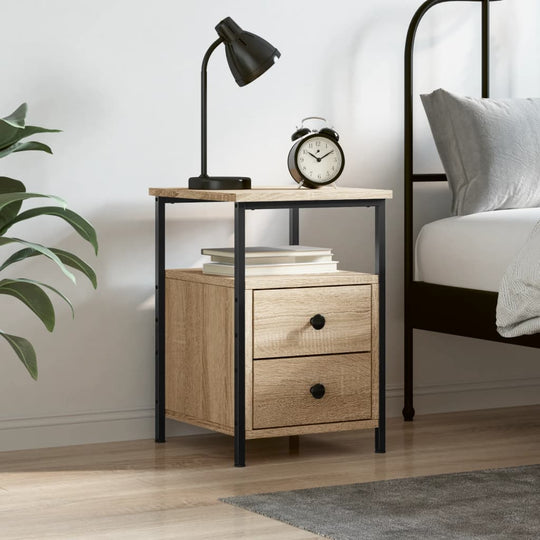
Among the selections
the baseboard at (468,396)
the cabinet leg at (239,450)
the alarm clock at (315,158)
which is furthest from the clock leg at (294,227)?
the cabinet leg at (239,450)

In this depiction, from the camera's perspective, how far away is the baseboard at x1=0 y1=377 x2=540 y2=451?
2904mm

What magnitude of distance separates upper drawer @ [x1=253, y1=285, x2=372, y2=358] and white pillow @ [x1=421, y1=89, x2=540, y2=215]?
0.53 m

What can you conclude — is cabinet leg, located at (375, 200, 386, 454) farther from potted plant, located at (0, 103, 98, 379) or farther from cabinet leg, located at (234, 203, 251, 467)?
potted plant, located at (0, 103, 98, 379)

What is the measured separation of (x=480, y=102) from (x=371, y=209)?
413mm

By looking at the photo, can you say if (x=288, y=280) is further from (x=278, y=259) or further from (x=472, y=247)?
(x=472, y=247)

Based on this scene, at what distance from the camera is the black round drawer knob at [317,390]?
2.77m

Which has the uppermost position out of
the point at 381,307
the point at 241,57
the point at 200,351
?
the point at 241,57

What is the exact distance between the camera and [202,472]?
2.66 metres

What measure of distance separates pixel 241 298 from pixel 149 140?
577 millimetres

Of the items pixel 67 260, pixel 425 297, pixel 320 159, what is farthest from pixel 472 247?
pixel 67 260

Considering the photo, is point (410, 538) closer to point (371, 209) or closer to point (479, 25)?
point (371, 209)

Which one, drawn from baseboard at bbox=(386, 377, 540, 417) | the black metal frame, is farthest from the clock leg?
baseboard at bbox=(386, 377, 540, 417)

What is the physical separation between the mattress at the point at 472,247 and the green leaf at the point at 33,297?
113cm

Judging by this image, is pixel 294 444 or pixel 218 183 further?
pixel 294 444
